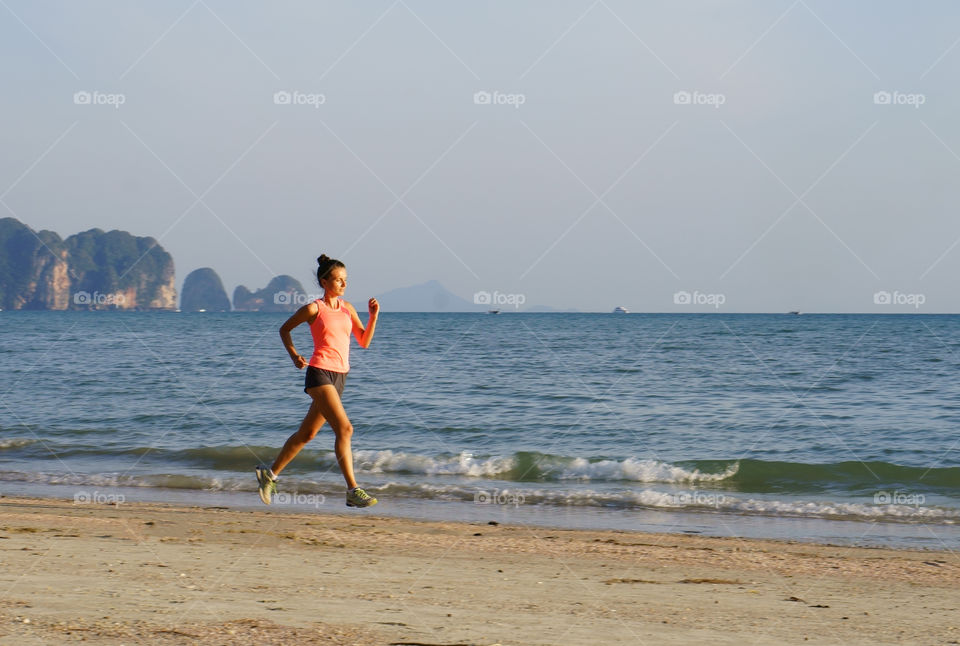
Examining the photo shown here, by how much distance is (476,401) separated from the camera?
82.6ft

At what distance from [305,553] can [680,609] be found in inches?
135

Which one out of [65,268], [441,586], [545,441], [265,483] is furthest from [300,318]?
[65,268]

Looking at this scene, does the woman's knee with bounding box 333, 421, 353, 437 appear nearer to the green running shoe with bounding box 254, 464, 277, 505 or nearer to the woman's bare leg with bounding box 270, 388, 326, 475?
the woman's bare leg with bounding box 270, 388, 326, 475

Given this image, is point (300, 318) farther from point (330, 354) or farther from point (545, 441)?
point (545, 441)

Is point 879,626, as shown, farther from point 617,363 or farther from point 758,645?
point 617,363

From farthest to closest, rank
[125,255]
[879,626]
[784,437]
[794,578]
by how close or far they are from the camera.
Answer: [125,255]
[784,437]
[794,578]
[879,626]

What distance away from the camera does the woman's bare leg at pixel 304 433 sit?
7055mm

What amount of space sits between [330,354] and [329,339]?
11 centimetres

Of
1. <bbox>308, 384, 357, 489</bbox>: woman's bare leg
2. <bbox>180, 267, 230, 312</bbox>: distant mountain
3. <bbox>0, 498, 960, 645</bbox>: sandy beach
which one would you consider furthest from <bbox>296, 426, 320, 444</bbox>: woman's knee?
<bbox>180, 267, 230, 312</bbox>: distant mountain

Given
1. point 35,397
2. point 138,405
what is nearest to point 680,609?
point 138,405

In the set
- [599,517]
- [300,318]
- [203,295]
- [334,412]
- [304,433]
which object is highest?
[203,295]

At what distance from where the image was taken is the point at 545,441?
18.6 m

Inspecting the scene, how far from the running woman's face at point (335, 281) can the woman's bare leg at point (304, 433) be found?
0.79 meters

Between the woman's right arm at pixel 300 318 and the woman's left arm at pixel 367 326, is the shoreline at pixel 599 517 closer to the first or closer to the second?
the woman's left arm at pixel 367 326
